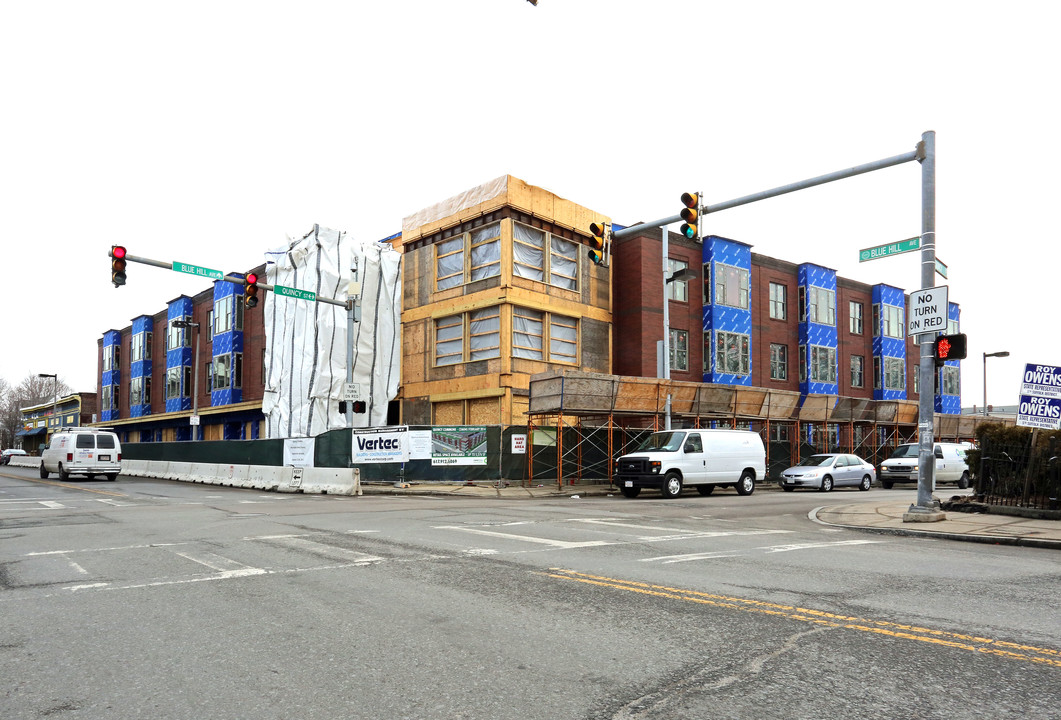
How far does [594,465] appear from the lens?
2878 cm

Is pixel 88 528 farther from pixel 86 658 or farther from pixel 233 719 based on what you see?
pixel 233 719

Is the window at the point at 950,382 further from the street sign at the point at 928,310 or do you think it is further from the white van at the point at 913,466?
the street sign at the point at 928,310

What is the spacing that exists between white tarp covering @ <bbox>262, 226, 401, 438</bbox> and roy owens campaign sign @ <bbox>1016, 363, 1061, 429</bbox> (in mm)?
26877

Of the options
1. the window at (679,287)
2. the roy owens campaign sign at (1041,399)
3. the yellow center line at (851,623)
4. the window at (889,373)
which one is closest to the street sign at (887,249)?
the roy owens campaign sign at (1041,399)

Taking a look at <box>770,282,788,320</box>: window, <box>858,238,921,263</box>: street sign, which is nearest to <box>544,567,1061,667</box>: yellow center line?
<box>858,238,921,263</box>: street sign

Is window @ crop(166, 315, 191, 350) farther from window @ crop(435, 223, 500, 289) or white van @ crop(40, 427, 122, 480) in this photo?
window @ crop(435, 223, 500, 289)

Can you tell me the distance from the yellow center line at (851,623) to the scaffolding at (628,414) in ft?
58.3

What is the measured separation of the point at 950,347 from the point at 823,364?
106 ft

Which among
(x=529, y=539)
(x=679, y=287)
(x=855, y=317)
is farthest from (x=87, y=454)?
(x=855, y=317)

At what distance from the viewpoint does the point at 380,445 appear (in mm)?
26578

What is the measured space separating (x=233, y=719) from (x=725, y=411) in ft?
91.9

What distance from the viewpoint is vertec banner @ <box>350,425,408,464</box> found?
2612 centimetres

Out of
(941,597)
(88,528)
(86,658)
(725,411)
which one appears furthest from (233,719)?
(725,411)

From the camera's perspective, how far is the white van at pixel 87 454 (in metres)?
31.5
